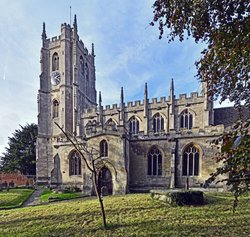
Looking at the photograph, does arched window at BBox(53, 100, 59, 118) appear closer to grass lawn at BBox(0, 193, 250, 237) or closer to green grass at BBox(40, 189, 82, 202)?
green grass at BBox(40, 189, 82, 202)

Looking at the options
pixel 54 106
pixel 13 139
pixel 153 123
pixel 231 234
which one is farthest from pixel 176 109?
pixel 13 139

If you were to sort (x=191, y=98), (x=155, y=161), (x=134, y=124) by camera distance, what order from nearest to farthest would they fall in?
(x=155, y=161)
(x=191, y=98)
(x=134, y=124)

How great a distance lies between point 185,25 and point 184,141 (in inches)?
756

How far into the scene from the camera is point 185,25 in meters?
4.32

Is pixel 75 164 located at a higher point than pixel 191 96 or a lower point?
lower

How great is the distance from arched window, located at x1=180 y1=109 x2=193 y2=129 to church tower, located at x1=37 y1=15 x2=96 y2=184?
16.6m

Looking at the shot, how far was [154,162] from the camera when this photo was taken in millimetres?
23594

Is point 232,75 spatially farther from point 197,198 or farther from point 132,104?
point 132,104

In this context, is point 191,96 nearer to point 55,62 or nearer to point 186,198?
point 186,198

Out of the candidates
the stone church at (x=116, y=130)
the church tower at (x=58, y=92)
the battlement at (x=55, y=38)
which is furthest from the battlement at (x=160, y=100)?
the battlement at (x=55, y=38)

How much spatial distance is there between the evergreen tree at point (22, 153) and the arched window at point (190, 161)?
33.3 m

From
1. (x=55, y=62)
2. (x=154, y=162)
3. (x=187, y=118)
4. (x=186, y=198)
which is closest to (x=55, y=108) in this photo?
(x=55, y=62)

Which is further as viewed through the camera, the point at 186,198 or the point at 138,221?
the point at 186,198

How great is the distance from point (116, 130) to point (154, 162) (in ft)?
17.2
